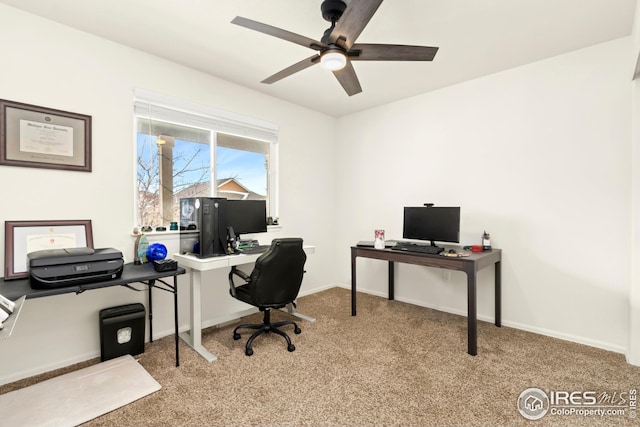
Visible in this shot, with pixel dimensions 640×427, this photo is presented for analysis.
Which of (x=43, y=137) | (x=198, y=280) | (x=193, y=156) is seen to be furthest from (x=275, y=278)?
(x=43, y=137)

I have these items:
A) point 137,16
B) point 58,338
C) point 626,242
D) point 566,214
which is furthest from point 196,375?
point 626,242

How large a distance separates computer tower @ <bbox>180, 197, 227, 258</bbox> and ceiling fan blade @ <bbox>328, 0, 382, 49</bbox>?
65.6 inches

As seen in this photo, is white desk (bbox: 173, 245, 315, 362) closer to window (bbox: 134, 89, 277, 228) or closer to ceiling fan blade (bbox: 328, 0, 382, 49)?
window (bbox: 134, 89, 277, 228)

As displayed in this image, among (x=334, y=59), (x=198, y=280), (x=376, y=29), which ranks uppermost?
(x=376, y=29)

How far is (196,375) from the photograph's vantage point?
7.18 ft

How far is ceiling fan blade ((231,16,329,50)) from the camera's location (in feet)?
5.65

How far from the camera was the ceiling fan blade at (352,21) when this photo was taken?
1524mm

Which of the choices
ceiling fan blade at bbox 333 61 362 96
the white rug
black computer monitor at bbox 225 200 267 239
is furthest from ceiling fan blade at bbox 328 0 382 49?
the white rug

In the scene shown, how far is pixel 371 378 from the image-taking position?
2150 mm

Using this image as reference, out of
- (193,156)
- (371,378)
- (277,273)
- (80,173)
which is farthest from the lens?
(193,156)

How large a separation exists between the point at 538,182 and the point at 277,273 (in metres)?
2.68
